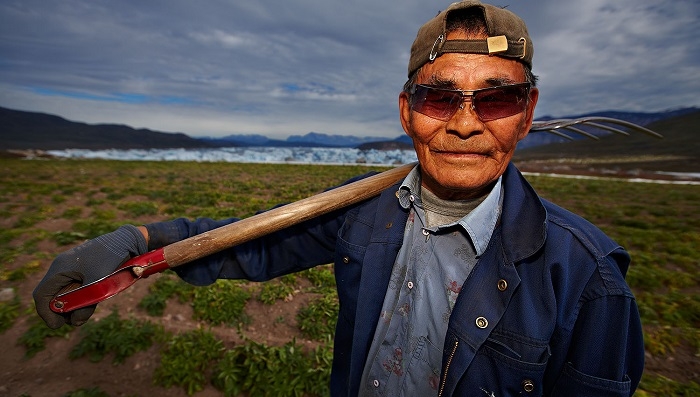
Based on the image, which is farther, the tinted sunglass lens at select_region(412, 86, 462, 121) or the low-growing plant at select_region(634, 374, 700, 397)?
the low-growing plant at select_region(634, 374, 700, 397)

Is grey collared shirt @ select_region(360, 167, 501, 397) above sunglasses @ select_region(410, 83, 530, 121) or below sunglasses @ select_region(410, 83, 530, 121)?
below

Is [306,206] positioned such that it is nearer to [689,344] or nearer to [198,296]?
[198,296]

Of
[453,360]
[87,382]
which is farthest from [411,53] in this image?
[87,382]

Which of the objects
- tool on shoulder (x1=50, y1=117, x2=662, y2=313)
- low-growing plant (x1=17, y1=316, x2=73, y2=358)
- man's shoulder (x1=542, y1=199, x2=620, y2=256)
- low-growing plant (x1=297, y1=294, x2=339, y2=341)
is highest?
man's shoulder (x1=542, y1=199, x2=620, y2=256)

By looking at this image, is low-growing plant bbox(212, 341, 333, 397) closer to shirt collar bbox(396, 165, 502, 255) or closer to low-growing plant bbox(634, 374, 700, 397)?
shirt collar bbox(396, 165, 502, 255)

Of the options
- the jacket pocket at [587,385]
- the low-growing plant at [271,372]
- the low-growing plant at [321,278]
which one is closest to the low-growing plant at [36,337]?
the low-growing plant at [271,372]

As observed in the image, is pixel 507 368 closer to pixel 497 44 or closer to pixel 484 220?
pixel 484 220

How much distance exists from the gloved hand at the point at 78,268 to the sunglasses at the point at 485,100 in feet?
5.89

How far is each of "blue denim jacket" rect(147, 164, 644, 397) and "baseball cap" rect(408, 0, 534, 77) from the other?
22.8 inches

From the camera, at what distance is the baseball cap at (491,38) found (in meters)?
1.43

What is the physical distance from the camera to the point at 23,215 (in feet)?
32.4

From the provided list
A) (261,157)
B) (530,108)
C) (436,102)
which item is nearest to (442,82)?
(436,102)

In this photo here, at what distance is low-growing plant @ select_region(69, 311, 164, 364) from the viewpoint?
406 cm

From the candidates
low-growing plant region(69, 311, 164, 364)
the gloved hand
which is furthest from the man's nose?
low-growing plant region(69, 311, 164, 364)
